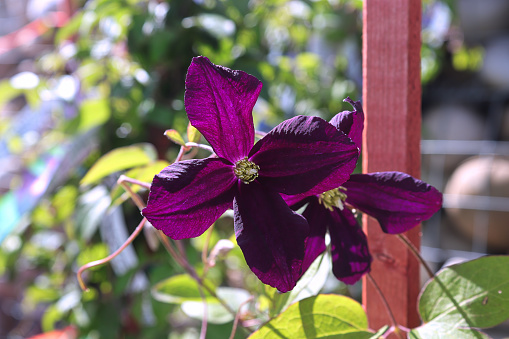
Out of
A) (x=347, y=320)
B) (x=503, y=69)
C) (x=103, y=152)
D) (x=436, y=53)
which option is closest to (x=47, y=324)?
(x=103, y=152)

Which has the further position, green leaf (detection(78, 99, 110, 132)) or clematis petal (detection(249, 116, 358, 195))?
green leaf (detection(78, 99, 110, 132))

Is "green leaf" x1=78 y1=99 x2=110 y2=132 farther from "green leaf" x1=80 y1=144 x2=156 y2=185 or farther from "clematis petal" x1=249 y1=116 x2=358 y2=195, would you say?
"clematis petal" x1=249 y1=116 x2=358 y2=195

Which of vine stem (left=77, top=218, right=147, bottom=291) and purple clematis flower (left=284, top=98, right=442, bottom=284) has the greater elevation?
purple clematis flower (left=284, top=98, right=442, bottom=284)

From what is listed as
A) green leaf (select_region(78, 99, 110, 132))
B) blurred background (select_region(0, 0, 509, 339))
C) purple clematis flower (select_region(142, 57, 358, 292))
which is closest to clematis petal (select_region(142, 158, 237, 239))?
purple clematis flower (select_region(142, 57, 358, 292))

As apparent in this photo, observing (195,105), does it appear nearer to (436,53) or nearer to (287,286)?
(287,286)

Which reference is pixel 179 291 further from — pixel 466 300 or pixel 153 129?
pixel 153 129

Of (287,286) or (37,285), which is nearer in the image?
(287,286)

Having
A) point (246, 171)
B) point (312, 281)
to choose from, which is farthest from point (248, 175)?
point (312, 281)
